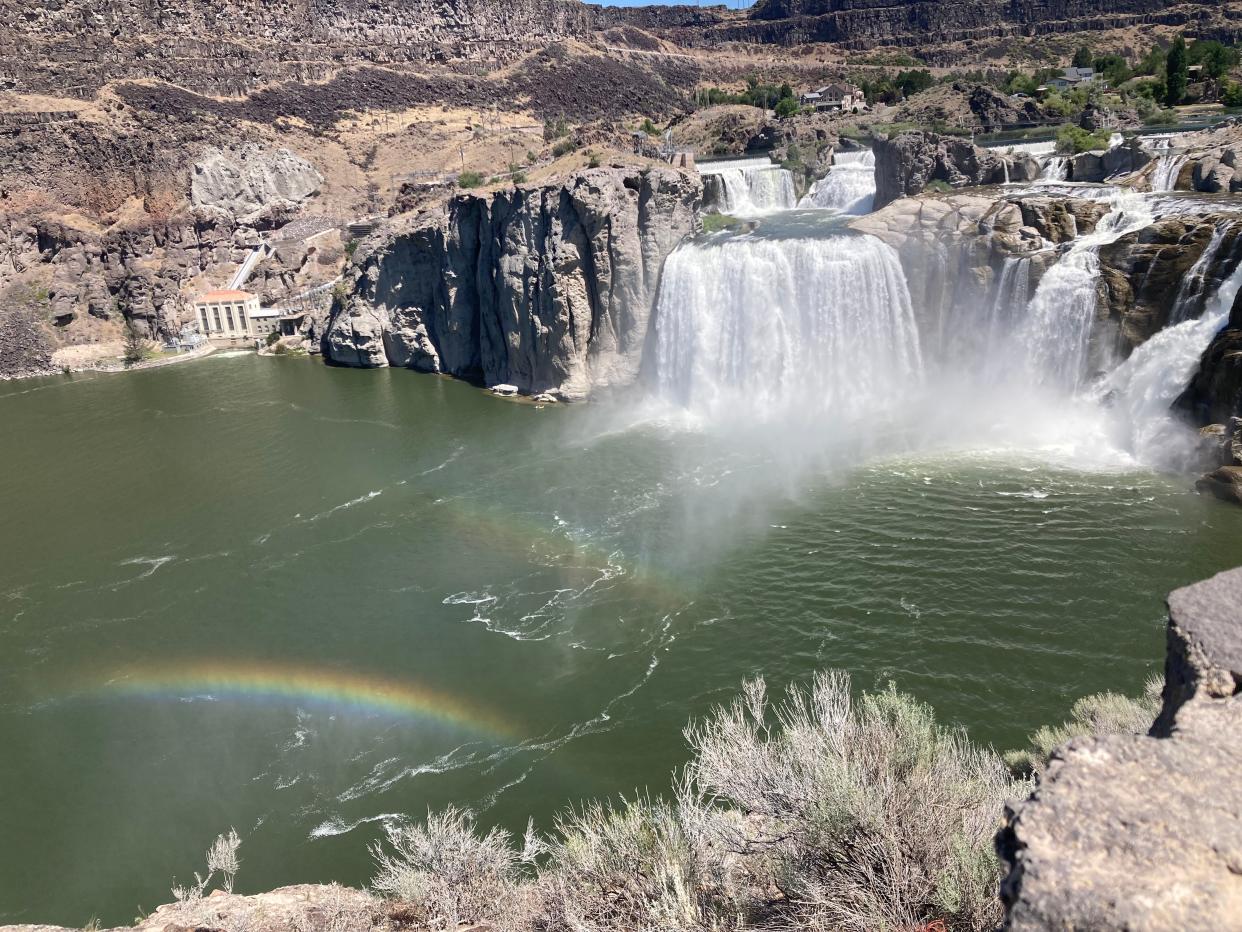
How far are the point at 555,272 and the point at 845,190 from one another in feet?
66.0

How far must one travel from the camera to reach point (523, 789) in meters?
16.2

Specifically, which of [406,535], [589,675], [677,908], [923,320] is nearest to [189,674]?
[406,535]

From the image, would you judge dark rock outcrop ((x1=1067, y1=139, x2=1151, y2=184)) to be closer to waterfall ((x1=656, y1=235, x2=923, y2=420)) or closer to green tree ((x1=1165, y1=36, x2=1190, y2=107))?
waterfall ((x1=656, y1=235, x2=923, y2=420))

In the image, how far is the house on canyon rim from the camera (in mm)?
76688

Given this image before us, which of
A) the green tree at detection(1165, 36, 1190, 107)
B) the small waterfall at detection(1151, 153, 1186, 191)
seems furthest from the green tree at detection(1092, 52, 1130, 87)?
the small waterfall at detection(1151, 153, 1186, 191)

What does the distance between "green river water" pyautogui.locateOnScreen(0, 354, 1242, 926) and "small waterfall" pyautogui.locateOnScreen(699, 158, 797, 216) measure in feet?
70.4

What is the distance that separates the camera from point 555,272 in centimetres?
3988

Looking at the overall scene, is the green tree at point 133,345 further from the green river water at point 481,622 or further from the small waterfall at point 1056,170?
the small waterfall at point 1056,170

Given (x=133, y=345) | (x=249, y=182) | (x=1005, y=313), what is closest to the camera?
(x=1005, y=313)

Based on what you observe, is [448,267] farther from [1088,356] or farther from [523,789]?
[523,789]

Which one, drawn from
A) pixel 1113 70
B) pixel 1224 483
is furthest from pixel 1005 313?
pixel 1113 70

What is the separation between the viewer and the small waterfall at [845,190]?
49.0 metres

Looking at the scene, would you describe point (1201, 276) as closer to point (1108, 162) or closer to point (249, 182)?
point (1108, 162)

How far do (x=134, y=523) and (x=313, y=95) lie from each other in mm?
73883
